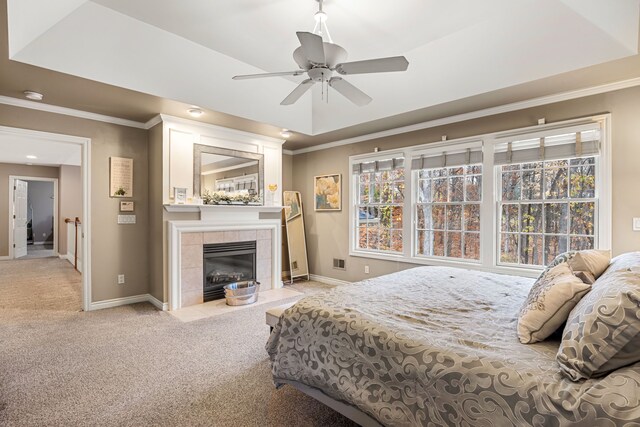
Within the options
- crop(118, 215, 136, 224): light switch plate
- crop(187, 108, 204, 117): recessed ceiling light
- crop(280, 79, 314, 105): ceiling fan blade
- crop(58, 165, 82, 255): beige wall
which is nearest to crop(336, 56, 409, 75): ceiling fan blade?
crop(280, 79, 314, 105): ceiling fan blade

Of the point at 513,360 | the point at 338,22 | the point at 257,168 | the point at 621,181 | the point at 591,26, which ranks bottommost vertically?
the point at 513,360

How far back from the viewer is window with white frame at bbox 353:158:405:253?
4.78 meters

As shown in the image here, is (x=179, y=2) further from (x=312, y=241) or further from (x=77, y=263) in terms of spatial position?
(x=77, y=263)

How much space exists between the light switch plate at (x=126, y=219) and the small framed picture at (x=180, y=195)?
2.49 ft

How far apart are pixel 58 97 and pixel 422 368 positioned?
441 centimetres

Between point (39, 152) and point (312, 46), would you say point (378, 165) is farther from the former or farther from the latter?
point (39, 152)

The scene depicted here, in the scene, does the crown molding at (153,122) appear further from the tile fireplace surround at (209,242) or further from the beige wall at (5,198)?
the beige wall at (5,198)

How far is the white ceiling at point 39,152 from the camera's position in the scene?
578 cm

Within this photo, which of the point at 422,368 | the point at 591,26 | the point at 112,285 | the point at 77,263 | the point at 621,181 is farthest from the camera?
the point at 77,263

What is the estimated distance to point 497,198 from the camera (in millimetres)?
3809

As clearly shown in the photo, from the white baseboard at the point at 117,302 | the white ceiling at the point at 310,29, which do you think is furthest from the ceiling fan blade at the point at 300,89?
the white baseboard at the point at 117,302

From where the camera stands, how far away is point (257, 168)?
5.01 meters

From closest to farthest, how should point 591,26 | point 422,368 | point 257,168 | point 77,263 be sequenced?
point 422,368 < point 591,26 < point 257,168 < point 77,263

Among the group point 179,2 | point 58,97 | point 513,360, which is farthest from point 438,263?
point 58,97
